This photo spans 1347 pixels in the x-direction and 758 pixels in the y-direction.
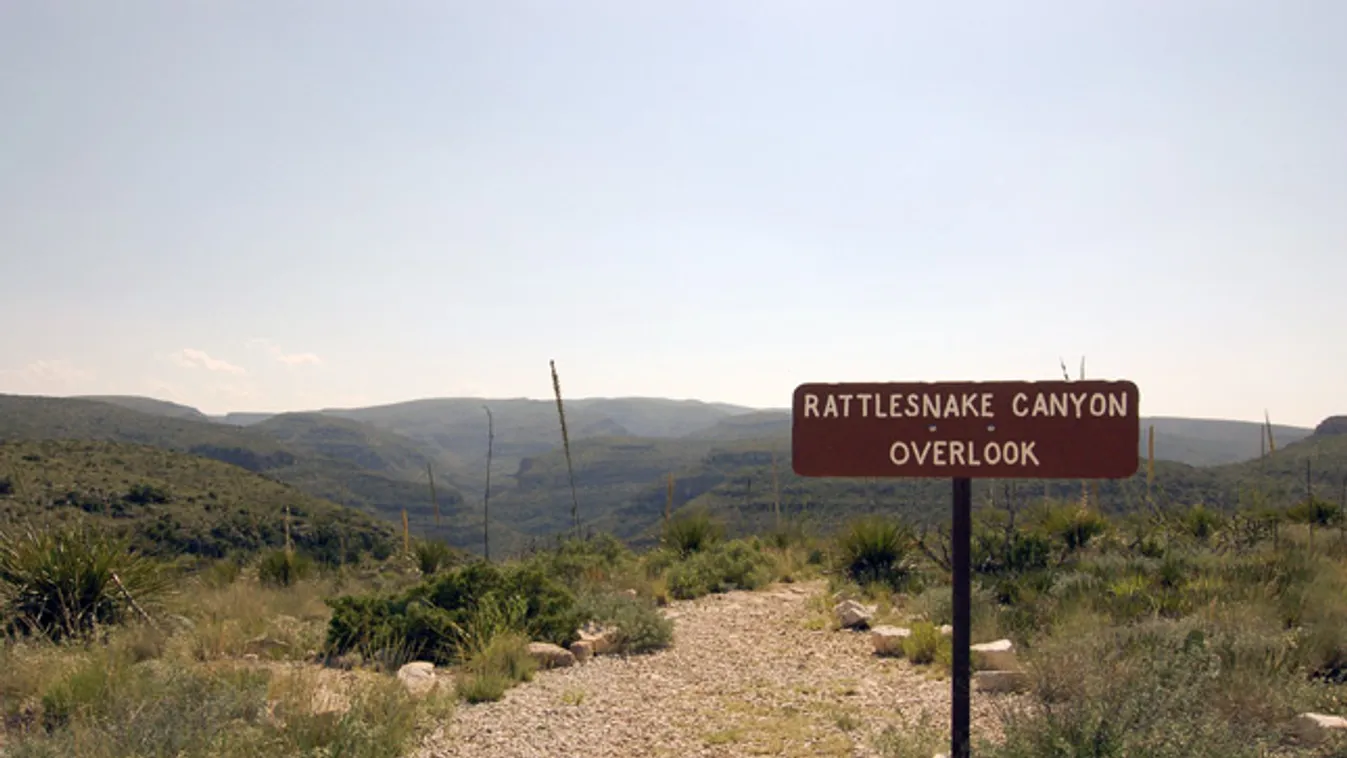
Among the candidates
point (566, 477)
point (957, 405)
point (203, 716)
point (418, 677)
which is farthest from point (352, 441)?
point (957, 405)

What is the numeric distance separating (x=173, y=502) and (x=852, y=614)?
2788 cm

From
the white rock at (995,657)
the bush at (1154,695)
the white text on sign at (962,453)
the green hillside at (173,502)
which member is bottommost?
the green hillside at (173,502)

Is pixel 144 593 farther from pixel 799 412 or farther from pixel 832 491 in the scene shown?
pixel 832 491

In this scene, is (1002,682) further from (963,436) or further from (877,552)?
(877,552)

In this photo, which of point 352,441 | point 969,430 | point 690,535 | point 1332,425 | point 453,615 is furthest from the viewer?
point 352,441

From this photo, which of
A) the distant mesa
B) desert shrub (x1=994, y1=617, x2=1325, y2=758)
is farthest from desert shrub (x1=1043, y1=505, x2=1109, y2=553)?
the distant mesa

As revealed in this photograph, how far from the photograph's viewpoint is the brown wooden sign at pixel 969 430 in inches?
168

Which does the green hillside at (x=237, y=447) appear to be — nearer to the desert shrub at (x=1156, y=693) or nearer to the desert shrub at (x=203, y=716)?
the desert shrub at (x=203, y=716)

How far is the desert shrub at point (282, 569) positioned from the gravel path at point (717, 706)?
640 centimetres

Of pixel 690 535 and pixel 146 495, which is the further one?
pixel 146 495

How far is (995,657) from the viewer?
6.73 metres

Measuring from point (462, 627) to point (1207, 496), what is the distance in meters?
27.9

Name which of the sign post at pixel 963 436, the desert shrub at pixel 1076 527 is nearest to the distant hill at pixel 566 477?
the desert shrub at pixel 1076 527

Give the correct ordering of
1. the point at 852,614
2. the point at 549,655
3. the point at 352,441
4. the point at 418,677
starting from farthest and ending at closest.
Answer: the point at 352,441 → the point at 852,614 → the point at 549,655 → the point at 418,677
